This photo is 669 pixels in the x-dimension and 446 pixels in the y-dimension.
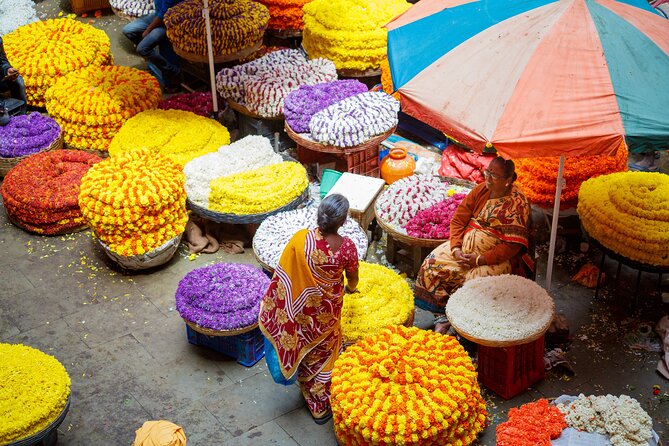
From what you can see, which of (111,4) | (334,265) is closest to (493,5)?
(334,265)

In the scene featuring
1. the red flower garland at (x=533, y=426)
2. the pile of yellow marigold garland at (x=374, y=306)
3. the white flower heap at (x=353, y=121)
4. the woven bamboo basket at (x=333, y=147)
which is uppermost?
the white flower heap at (x=353, y=121)

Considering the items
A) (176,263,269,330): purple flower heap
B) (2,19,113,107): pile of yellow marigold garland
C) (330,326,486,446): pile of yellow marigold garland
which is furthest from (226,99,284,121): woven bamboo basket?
(330,326,486,446): pile of yellow marigold garland

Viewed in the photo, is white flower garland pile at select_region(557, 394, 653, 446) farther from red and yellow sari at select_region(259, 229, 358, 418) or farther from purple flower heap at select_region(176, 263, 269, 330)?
purple flower heap at select_region(176, 263, 269, 330)

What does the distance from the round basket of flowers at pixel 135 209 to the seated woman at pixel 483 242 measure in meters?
2.07

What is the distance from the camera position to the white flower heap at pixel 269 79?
816 centimetres

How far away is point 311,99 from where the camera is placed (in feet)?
25.6

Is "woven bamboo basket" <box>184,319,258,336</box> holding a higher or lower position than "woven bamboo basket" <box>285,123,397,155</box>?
lower

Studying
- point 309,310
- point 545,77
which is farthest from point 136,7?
point 545,77

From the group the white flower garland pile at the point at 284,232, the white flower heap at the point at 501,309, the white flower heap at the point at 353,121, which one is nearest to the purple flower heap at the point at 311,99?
the white flower heap at the point at 353,121

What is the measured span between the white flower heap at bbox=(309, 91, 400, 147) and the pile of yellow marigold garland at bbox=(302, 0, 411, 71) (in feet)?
3.91

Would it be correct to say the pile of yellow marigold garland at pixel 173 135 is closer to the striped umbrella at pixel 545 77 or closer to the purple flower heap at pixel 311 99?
the purple flower heap at pixel 311 99

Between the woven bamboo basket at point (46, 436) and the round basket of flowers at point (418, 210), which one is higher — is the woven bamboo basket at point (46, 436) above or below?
below

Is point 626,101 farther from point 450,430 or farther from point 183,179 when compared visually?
point 183,179

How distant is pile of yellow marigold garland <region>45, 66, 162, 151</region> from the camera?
8281 millimetres
